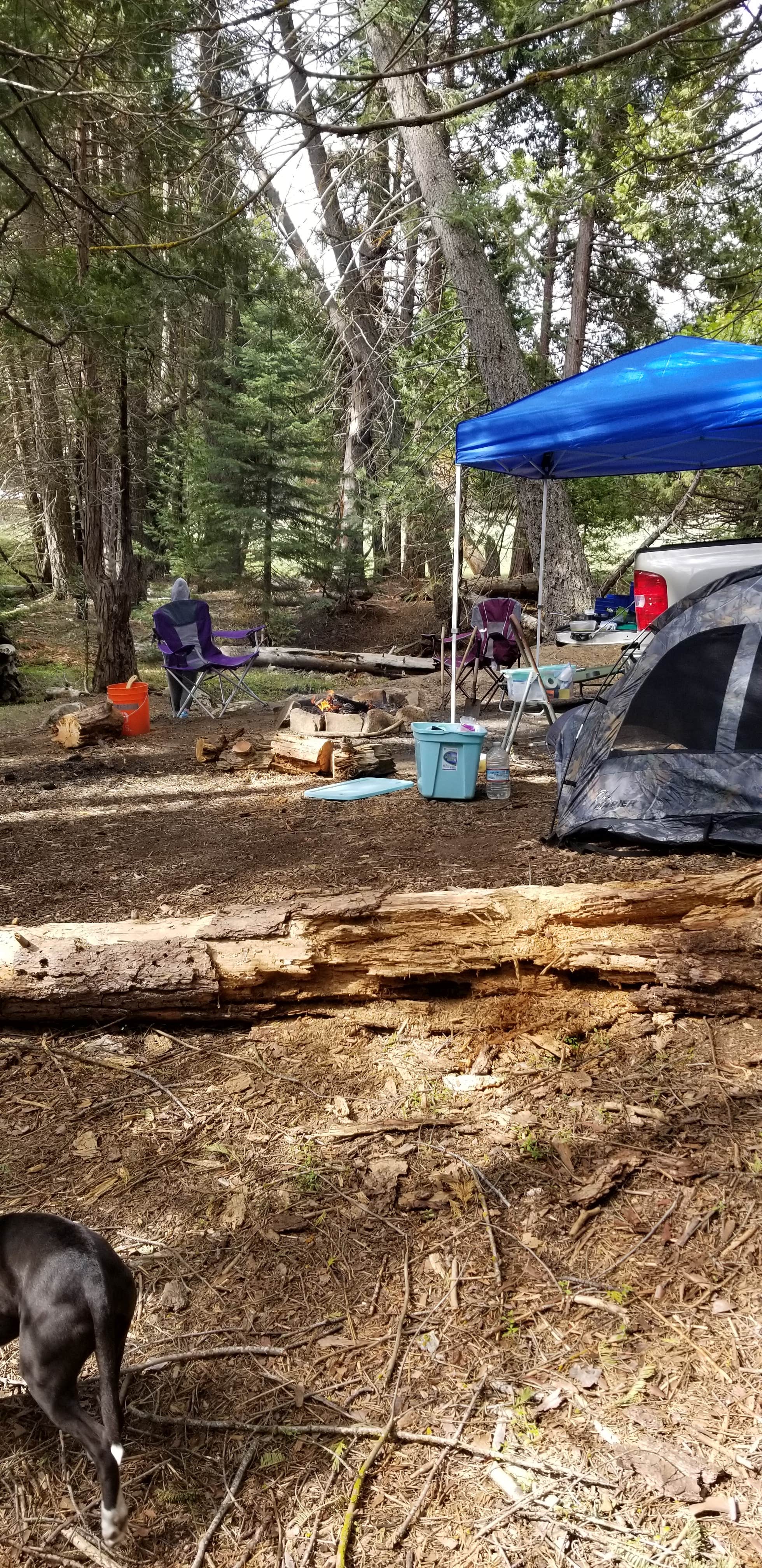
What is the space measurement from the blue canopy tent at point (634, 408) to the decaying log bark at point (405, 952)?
3531 mm

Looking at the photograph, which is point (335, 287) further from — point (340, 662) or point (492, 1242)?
point (492, 1242)

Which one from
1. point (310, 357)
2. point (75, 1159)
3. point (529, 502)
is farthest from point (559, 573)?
point (75, 1159)

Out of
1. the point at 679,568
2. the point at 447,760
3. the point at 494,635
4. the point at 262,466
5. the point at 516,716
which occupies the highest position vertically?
the point at 262,466

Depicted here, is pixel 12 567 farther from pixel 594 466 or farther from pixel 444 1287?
pixel 444 1287

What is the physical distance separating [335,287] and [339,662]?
8492mm

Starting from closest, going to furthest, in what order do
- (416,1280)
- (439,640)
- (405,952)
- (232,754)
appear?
(416,1280) → (405,952) → (232,754) → (439,640)

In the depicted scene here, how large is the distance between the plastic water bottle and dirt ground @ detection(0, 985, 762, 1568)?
296cm

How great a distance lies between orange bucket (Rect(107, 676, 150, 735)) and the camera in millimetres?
8328

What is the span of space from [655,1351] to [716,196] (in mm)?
16153

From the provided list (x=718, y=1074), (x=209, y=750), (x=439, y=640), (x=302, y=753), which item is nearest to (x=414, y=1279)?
(x=718, y=1074)

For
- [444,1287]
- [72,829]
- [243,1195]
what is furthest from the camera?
[72,829]

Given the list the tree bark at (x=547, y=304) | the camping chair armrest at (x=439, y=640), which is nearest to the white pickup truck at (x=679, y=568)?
the camping chair armrest at (x=439, y=640)

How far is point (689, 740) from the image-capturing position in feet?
15.4

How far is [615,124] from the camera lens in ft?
40.4
